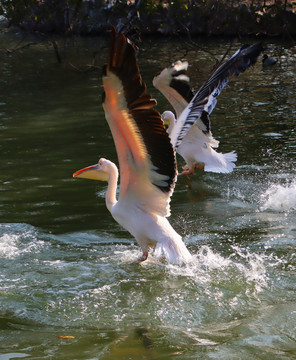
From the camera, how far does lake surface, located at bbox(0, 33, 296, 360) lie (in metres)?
4.05

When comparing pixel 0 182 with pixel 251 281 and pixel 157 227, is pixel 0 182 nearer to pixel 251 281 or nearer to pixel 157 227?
pixel 157 227

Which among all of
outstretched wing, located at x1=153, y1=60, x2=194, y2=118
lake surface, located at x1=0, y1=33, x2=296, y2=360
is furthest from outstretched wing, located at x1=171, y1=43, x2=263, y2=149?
lake surface, located at x1=0, y1=33, x2=296, y2=360

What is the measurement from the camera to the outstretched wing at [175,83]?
25.6ft

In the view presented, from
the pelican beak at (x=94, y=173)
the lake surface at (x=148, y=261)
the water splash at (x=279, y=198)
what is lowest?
the lake surface at (x=148, y=261)

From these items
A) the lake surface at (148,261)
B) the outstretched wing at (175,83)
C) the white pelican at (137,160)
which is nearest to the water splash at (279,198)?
the lake surface at (148,261)

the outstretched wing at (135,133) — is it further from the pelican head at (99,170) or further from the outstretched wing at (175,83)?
the outstretched wing at (175,83)

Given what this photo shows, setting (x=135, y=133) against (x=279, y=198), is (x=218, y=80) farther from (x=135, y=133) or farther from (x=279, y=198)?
(x=135, y=133)

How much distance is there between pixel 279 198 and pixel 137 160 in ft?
8.11

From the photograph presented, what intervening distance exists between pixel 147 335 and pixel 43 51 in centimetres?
2035

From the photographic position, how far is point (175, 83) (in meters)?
7.96

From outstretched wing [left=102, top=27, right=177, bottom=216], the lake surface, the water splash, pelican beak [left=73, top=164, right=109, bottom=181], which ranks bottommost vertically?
the lake surface

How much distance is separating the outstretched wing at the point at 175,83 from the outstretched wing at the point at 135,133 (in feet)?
8.71

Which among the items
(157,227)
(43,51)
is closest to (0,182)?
(157,227)

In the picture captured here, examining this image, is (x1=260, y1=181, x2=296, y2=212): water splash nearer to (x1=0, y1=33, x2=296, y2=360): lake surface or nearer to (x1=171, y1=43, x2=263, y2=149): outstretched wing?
(x1=0, y1=33, x2=296, y2=360): lake surface
